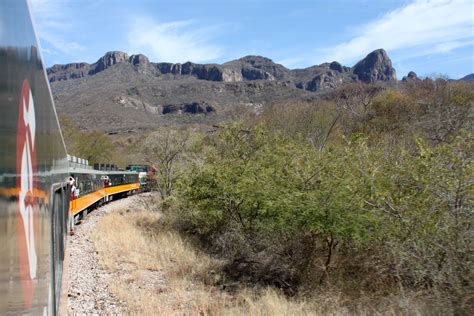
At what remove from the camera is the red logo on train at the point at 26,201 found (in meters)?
2.02

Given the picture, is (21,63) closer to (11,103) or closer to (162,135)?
(11,103)

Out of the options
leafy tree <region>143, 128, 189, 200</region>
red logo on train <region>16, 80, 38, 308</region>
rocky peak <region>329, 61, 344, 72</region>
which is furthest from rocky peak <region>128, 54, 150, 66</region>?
red logo on train <region>16, 80, 38, 308</region>

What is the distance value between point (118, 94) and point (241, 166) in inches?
4553

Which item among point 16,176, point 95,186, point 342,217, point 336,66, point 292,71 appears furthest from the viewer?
point 336,66

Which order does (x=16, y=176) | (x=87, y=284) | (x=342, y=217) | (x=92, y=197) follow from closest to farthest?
(x=16, y=176), (x=342, y=217), (x=87, y=284), (x=92, y=197)

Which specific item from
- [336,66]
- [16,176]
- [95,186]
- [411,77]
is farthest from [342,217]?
[336,66]

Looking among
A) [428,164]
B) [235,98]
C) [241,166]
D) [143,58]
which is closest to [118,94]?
[235,98]

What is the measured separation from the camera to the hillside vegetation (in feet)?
23.9

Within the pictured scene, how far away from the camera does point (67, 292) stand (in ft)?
36.0

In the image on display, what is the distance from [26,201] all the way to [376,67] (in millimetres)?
194954

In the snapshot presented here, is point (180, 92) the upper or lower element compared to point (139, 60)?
lower

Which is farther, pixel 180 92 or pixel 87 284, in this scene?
pixel 180 92

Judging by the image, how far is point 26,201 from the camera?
2.21 m

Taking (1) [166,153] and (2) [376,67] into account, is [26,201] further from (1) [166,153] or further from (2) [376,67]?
(2) [376,67]
